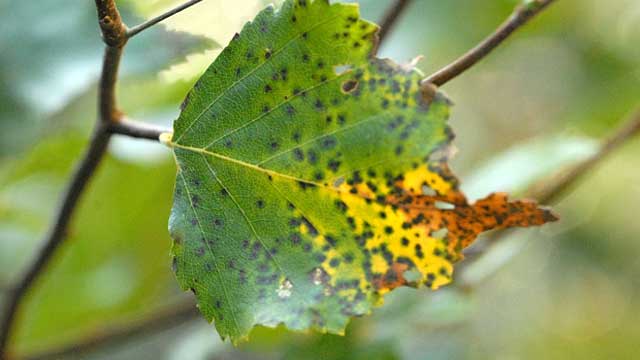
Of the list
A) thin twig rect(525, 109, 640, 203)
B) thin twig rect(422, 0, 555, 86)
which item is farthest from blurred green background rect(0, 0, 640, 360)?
thin twig rect(422, 0, 555, 86)

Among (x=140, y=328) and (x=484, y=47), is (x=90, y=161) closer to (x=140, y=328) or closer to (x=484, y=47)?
(x=484, y=47)

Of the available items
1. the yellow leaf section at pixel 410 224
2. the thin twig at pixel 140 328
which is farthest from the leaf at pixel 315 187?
the thin twig at pixel 140 328

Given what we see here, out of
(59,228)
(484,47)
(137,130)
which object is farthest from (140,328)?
(484,47)

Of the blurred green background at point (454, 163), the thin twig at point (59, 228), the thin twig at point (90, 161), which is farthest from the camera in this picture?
the blurred green background at point (454, 163)

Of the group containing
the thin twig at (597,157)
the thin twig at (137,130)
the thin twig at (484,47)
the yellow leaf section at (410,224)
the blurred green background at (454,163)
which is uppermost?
the blurred green background at (454,163)

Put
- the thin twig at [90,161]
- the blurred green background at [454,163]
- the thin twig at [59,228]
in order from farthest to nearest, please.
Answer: the blurred green background at [454,163], the thin twig at [59,228], the thin twig at [90,161]

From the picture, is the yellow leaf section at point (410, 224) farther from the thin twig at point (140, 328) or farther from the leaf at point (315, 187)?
the thin twig at point (140, 328)
